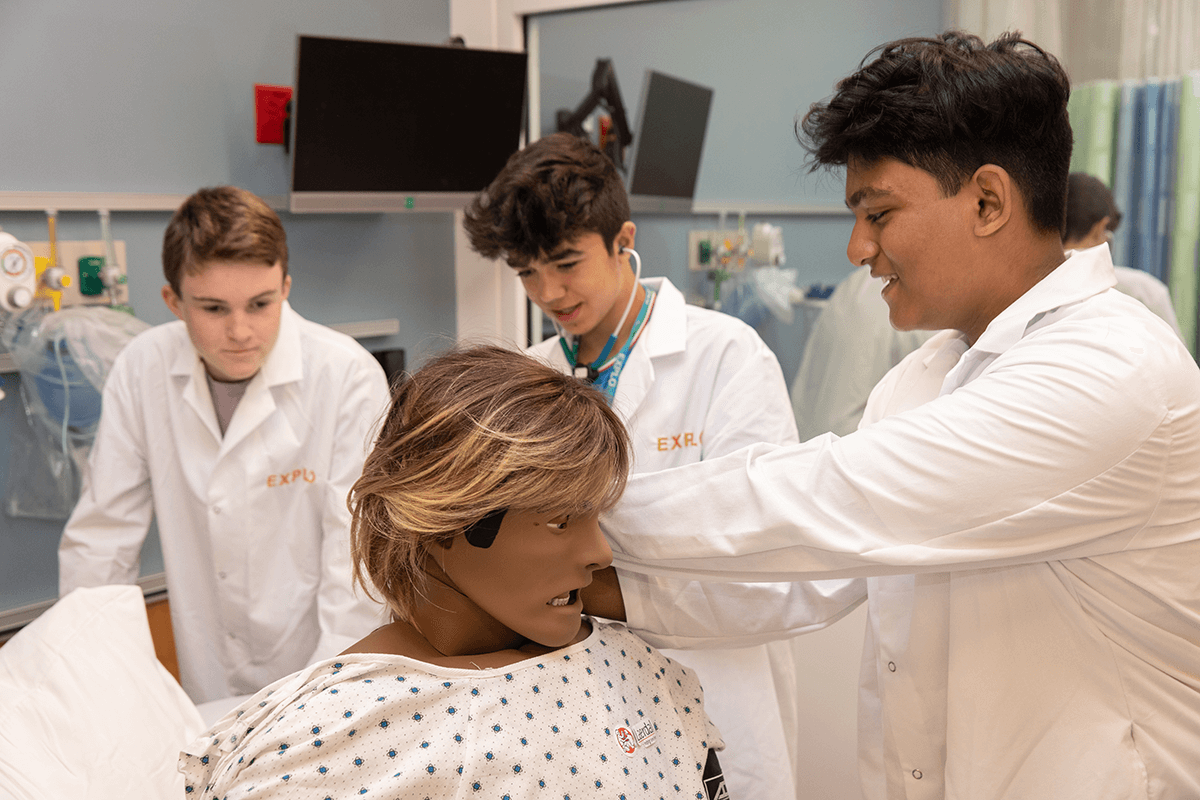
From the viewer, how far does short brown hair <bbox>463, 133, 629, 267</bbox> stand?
1.55m

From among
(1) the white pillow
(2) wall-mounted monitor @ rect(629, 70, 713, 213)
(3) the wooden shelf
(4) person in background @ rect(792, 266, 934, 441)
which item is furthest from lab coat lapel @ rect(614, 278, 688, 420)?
(3) the wooden shelf

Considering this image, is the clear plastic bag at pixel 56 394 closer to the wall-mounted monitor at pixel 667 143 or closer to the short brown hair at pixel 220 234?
the short brown hair at pixel 220 234

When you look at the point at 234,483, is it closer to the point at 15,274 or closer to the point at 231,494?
the point at 231,494

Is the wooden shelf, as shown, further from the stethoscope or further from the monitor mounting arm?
the stethoscope

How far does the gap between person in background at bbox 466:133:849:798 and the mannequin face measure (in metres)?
0.55

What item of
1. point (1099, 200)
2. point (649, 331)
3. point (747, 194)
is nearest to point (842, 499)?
point (649, 331)

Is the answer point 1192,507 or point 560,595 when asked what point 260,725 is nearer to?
point 560,595

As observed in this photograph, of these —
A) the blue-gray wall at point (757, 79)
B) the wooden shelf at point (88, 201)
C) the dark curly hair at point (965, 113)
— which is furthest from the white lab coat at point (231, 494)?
the blue-gray wall at point (757, 79)

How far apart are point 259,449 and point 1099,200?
1.99 meters

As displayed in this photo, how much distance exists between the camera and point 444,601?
0.96 metres

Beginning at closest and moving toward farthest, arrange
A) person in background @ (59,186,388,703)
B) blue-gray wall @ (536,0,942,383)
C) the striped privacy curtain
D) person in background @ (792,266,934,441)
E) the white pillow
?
the white pillow < person in background @ (59,186,388,703) < the striped privacy curtain < person in background @ (792,266,934,441) < blue-gray wall @ (536,0,942,383)

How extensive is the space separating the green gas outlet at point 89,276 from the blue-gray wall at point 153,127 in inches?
3.5

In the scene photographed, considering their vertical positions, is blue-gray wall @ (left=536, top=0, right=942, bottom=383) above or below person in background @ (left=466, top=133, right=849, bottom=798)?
above

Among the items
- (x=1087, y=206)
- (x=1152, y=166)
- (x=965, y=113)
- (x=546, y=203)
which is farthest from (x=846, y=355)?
(x=965, y=113)
